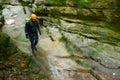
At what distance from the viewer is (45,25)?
17.1 metres

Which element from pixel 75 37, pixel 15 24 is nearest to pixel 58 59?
pixel 75 37

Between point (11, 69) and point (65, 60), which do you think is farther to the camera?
point (65, 60)

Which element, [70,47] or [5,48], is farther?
[70,47]

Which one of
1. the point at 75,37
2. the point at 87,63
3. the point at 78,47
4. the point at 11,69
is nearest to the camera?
the point at 11,69

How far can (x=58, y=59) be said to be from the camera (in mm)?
12914

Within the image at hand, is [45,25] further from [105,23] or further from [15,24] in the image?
[105,23]

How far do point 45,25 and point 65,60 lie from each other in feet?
16.0

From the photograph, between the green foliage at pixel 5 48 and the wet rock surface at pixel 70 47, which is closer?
the wet rock surface at pixel 70 47

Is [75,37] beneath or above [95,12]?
beneath

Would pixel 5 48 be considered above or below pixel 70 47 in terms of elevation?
above

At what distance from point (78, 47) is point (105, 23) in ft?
8.35

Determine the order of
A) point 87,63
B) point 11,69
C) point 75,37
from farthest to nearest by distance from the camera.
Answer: point 75,37 < point 87,63 < point 11,69

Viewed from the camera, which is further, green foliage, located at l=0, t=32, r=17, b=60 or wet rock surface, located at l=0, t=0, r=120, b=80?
green foliage, located at l=0, t=32, r=17, b=60

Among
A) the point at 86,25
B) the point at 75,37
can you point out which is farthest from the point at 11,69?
the point at 86,25
